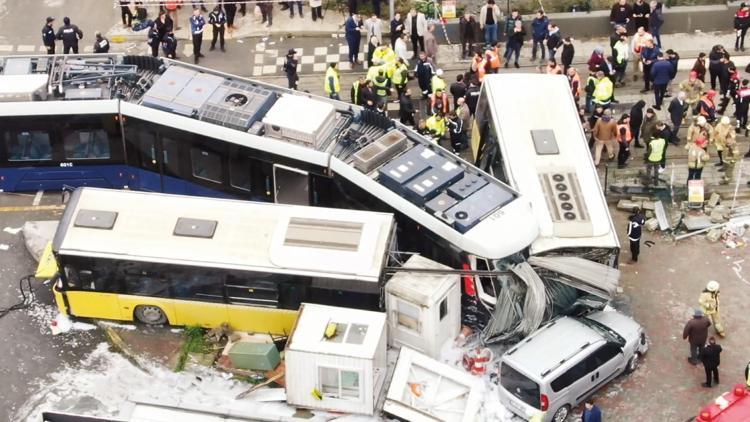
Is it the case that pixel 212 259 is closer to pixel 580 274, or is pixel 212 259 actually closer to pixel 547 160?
pixel 580 274

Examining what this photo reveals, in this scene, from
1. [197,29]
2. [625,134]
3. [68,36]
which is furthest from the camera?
[197,29]

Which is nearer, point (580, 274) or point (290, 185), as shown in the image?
point (580, 274)

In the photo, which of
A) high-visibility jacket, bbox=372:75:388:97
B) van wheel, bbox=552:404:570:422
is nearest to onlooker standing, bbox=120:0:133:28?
high-visibility jacket, bbox=372:75:388:97

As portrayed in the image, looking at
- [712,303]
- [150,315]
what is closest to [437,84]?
[712,303]

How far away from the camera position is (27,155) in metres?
31.4

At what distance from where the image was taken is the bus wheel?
2741 cm

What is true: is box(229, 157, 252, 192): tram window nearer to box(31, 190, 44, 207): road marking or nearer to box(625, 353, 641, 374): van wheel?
box(31, 190, 44, 207): road marking

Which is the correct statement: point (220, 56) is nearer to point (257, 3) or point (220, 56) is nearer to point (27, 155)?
point (257, 3)

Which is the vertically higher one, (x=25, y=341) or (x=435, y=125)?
(x=435, y=125)

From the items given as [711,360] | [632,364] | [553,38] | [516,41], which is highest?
[553,38]

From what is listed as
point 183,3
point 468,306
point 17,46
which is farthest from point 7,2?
point 468,306

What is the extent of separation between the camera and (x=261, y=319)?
1058 inches

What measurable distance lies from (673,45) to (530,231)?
13960 mm

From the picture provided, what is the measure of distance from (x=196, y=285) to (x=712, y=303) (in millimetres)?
10494
